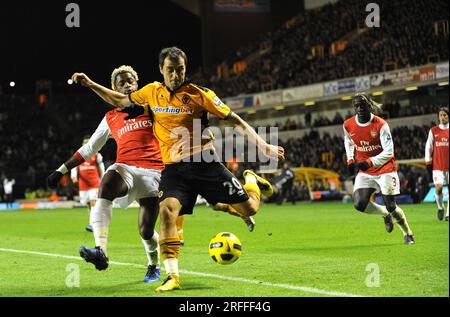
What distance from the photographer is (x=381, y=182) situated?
491 inches

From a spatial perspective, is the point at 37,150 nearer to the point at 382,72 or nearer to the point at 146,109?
the point at 382,72

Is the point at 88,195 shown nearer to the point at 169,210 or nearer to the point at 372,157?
the point at 372,157

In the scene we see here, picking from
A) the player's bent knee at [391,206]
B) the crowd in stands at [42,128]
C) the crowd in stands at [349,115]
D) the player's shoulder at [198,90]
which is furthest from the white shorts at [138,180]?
the crowd in stands at [42,128]

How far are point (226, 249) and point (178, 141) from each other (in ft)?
5.10

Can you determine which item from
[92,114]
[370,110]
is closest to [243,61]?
[92,114]

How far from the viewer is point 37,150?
54.3m

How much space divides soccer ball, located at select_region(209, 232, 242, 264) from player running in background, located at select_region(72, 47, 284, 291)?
0.80 metres

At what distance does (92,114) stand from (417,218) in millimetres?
44054

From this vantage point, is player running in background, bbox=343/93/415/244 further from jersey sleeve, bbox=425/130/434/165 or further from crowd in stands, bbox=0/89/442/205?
crowd in stands, bbox=0/89/442/205

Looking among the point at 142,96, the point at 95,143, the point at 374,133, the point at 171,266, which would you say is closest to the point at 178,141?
the point at 142,96

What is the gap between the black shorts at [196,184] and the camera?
7570 mm

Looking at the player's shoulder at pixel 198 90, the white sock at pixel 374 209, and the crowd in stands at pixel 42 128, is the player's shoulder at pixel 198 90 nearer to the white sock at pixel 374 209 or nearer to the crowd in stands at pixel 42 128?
the white sock at pixel 374 209

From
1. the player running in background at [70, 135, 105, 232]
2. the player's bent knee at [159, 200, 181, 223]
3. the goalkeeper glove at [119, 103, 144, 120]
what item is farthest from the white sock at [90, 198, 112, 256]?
the player running in background at [70, 135, 105, 232]

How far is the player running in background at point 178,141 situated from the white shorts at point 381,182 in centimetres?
516
